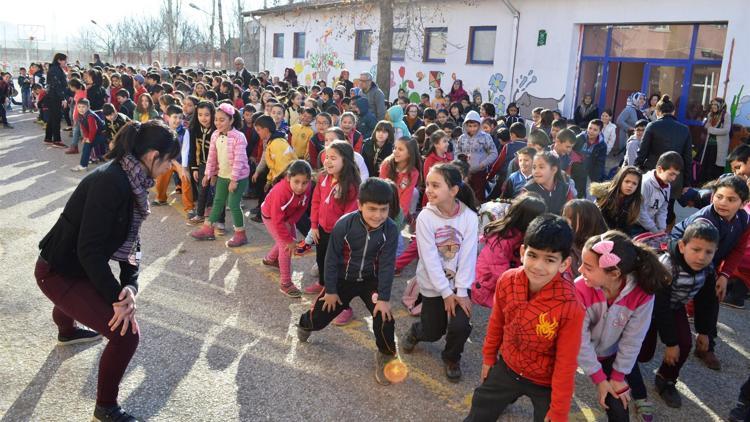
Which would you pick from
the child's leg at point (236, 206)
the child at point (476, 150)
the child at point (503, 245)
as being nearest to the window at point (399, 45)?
the child at point (476, 150)

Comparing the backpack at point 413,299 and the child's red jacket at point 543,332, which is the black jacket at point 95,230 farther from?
the backpack at point 413,299

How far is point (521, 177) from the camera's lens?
5.76 metres

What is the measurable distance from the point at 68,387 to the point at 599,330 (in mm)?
3260

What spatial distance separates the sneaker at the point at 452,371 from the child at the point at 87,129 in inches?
345

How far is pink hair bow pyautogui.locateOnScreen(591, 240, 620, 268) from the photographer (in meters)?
2.96

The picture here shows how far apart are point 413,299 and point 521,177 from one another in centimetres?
187

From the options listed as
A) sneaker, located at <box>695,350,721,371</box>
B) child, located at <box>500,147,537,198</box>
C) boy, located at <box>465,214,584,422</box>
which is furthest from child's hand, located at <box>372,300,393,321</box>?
sneaker, located at <box>695,350,721,371</box>

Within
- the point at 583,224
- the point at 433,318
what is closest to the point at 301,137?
the point at 433,318

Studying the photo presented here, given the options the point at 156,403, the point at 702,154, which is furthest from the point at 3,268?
the point at 702,154

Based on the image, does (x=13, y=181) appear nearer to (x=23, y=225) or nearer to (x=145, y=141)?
(x=23, y=225)

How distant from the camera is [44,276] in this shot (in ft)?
10.2

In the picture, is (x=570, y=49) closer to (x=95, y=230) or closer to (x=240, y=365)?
(x=240, y=365)

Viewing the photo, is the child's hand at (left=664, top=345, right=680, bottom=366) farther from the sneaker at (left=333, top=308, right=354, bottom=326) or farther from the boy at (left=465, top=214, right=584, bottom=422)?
the sneaker at (left=333, top=308, right=354, bottom=326)

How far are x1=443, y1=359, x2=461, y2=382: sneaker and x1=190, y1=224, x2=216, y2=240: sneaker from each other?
3.82 meters
